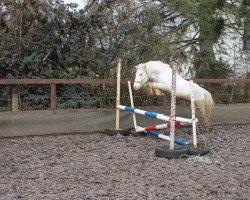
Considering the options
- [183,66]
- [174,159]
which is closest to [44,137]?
[174,159]

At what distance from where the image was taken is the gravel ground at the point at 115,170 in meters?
4.20

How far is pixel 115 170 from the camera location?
5145 mm

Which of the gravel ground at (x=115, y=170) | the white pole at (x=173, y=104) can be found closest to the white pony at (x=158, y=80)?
the gravel ground at (x=115, y=170)

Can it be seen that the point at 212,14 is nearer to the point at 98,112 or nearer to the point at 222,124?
Answer: the point at 222,124

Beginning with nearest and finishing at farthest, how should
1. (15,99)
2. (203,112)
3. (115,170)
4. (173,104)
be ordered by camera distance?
(115,170)
(173,104)
(203,112)
(15,99)

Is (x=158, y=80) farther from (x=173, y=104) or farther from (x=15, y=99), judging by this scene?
(x=15, y=99)

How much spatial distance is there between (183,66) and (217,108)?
1855mm

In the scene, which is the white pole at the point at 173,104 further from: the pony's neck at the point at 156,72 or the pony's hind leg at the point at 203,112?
the pony's hind leg at the point at 203,112

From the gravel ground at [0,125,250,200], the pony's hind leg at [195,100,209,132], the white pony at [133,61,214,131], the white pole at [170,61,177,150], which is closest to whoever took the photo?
the gravel ground at [0,125,250,200]

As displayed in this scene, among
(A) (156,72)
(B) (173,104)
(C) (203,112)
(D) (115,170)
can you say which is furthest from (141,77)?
(D) (115,170)

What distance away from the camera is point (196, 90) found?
24.9ft

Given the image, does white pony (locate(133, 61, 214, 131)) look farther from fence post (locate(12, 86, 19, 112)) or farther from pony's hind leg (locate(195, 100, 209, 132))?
fence post (locate(12, 86, 19, 112))

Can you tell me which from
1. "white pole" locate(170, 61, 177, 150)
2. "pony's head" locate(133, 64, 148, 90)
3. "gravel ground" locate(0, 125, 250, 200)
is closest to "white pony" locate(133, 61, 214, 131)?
"pony's head" locate(133, 64, 148, 90)

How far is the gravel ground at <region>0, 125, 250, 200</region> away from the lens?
4.20 metres
